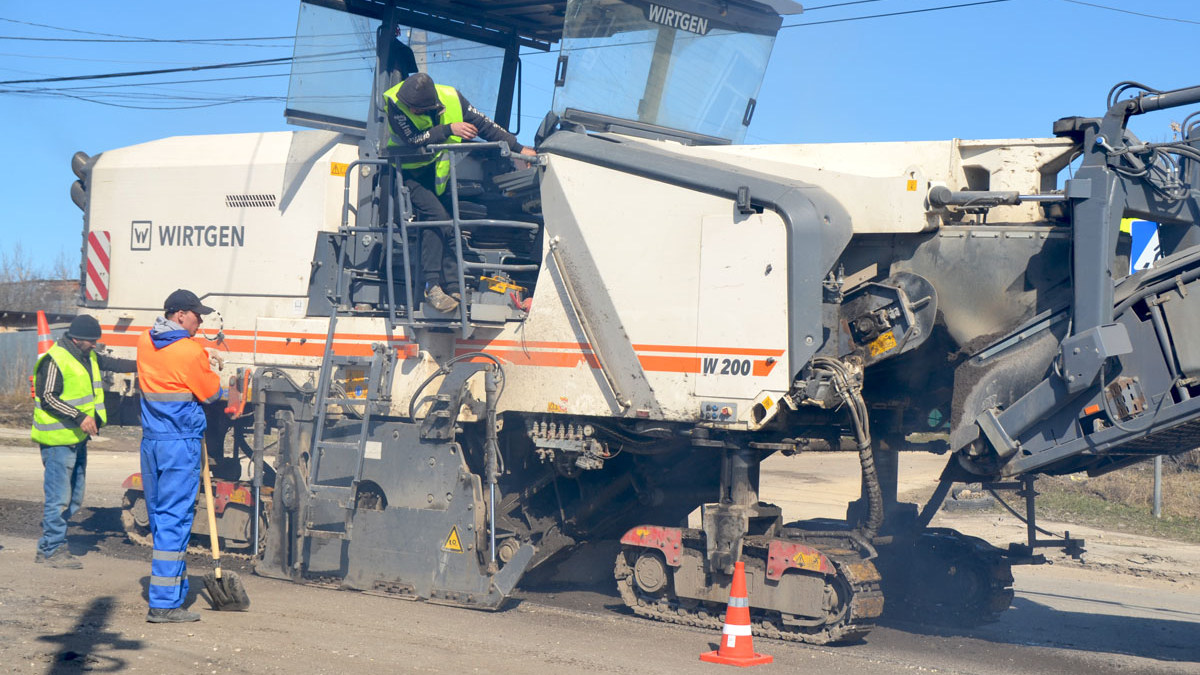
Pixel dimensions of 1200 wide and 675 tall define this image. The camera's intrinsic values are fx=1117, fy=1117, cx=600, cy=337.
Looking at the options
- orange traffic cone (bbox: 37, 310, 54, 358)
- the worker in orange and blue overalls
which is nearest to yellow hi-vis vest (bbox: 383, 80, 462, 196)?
the worker in orange and blue overalls

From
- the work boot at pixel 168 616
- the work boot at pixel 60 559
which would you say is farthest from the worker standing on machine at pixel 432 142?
the work boot at pixel 60 559

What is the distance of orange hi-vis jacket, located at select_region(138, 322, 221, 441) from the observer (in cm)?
643

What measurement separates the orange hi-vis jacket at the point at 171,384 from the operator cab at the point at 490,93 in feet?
4.26

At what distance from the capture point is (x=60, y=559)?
774cm

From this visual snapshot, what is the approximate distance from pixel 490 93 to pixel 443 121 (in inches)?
54.9

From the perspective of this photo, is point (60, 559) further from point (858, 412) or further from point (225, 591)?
point (858, 412)

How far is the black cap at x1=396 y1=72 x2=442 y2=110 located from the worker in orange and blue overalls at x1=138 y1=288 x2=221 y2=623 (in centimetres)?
187

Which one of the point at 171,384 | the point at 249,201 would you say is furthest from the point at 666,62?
the point at 171,384

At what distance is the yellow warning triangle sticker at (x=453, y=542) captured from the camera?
7098mm

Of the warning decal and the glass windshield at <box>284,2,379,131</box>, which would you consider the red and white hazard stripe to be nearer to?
the glass windshield at <box>284,2,379,131</box>

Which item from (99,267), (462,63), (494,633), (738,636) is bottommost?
(494,633)

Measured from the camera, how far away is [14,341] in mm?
22406

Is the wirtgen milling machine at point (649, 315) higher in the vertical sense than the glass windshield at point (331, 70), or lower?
lower

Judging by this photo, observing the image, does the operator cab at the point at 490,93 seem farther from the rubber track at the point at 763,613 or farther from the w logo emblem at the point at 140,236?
the rubber track at the point at 763,613
